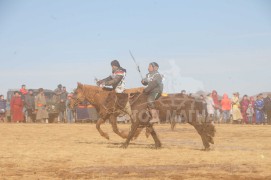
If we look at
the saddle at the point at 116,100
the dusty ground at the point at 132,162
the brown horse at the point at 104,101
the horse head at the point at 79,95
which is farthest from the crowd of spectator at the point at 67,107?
the dusty ground at the point at 132,162

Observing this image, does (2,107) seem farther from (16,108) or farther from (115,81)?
(115,81)

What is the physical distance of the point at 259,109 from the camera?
98.2 feet

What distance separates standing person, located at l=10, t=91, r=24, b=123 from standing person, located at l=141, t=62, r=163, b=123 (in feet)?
56.9

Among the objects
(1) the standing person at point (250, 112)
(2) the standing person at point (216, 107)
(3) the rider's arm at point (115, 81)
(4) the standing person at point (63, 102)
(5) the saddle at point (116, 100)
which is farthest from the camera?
(2) the standing person at point (216, 107)

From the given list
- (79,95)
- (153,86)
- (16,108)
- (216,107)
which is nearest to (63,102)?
(16,108)

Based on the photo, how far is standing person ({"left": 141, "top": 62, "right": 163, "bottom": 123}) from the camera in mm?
14195

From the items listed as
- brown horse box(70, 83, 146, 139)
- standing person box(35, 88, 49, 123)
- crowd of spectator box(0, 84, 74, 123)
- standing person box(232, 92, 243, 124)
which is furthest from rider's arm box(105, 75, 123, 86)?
standing person box(232, 92, 243, 124)

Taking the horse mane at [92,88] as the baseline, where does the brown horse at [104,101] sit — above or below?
below

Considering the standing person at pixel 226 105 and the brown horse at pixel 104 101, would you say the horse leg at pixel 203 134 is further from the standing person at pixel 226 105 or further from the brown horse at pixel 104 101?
the standing person at pixel 226 105

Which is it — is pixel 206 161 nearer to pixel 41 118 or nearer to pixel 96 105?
pixel 96 105

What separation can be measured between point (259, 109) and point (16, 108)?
14.7m

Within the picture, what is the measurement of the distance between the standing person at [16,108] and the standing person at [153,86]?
17341 mm

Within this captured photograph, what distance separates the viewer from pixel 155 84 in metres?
14.2

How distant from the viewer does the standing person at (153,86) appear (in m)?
14.2
